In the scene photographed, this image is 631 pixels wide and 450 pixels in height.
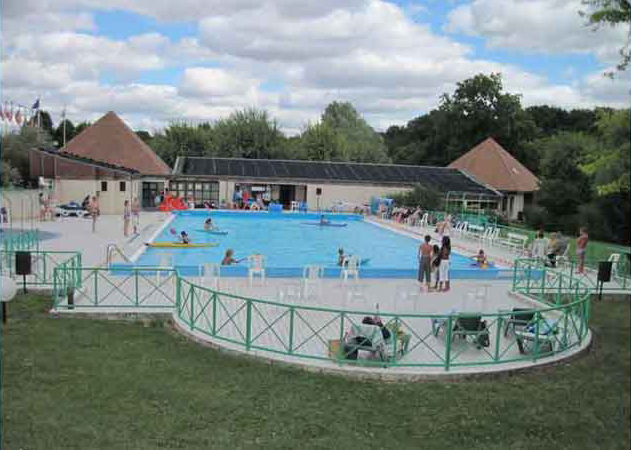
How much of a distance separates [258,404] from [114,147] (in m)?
40.7

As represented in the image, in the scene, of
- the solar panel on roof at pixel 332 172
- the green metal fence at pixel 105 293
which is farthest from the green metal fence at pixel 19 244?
the solar panel on roof at pixel 332 172

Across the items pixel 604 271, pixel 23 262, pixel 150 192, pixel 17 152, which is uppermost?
pixel 17 152

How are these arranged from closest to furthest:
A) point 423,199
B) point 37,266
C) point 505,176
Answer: point 37,266 < point 423,199 < point 505,176

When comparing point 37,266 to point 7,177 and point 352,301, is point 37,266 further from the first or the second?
point 7,177

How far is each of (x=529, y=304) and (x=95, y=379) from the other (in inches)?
418

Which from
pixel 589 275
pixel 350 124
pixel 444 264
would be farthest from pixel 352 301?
pixel 350 124

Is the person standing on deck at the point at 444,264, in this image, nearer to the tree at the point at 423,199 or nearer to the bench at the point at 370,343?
the bench at the point at 370,343

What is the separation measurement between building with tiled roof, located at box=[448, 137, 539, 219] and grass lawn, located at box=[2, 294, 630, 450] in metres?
34.8

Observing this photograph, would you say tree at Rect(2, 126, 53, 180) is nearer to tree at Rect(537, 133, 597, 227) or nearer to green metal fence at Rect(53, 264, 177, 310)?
green metal fence at Rect(53, 264, 177, 310)

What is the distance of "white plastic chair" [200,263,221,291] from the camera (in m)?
14.2

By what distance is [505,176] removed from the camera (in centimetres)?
4350

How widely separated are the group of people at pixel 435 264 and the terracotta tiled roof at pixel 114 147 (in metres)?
32.2

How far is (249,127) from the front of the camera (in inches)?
2079

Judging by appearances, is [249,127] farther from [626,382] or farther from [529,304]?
[626,382]
